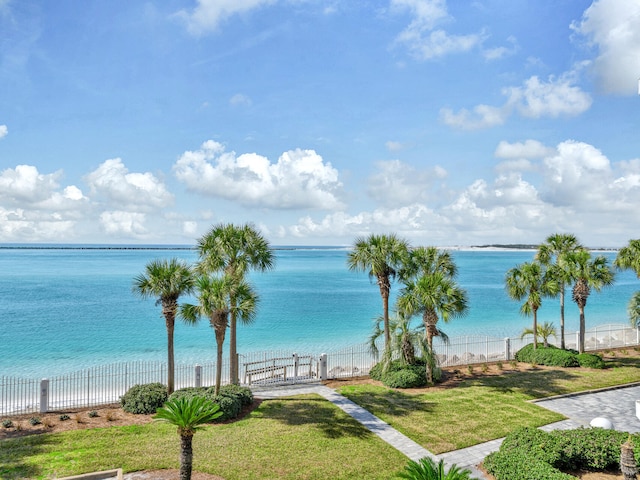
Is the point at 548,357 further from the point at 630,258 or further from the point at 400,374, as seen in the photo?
the point at 400,374

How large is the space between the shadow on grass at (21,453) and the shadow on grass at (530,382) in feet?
A: 54.0

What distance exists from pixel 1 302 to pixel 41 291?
12169 mm

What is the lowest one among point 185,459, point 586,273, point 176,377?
point 176,377

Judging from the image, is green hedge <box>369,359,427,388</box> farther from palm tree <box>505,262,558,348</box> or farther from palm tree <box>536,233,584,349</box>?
palm tree <box>536,233,584,349</box>

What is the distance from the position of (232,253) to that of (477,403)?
39.3 ft

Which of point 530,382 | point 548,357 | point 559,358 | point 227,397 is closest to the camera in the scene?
point 227,397

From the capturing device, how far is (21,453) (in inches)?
467

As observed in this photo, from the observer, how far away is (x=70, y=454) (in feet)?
38.9

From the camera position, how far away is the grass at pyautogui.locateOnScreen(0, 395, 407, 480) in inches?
436

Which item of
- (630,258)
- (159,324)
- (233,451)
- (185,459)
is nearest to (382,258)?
(233,451)

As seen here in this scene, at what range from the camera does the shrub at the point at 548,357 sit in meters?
22.8

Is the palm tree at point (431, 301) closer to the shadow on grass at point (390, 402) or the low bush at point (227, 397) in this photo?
the shadow on grass at point (390, 402)

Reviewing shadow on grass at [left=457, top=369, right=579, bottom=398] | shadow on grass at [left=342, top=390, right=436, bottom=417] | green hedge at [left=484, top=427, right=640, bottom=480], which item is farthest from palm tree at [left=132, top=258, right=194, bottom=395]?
shadow on grass at [left=457, top=369, right=579, bottom=398]

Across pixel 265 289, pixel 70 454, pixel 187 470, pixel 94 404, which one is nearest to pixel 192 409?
pixel 187 470
